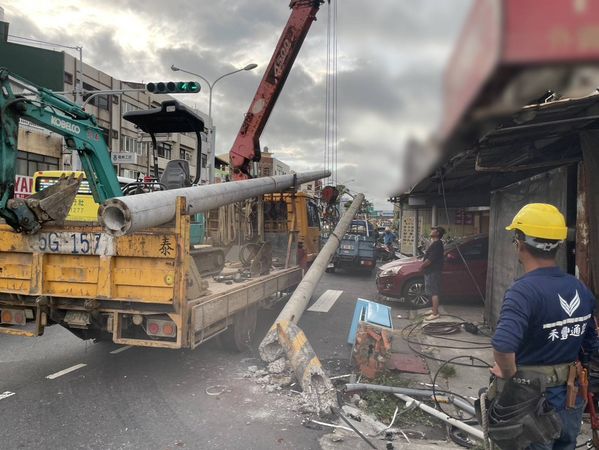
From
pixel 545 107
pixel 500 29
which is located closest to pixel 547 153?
pixel 545 107

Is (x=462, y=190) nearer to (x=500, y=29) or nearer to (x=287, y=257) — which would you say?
(x=287, y=257)

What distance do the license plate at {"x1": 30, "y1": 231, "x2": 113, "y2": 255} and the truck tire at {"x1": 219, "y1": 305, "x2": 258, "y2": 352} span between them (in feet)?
6.95

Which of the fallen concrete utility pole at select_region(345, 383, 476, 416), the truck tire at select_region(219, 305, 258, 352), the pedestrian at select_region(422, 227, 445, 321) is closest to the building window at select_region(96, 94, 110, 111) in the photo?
the pedestrian at select_region(422, 227, 445, 321)

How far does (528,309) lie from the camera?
91.1 inches

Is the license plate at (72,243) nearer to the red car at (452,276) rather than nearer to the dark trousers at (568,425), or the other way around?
the dark trousers at (568,425)

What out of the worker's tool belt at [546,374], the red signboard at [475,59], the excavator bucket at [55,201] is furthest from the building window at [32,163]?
the red signboard at [475,59]

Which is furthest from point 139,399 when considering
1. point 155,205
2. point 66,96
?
point 66,96

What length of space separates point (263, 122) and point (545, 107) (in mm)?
7831

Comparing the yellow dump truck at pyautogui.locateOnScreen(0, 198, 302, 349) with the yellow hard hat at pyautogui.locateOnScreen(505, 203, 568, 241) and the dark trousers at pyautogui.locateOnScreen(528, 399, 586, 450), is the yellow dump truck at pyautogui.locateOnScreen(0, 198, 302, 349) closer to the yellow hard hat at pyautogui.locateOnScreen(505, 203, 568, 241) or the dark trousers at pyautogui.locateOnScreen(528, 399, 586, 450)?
the yellow hard hat at pyautogui.locateOnScreen(505, 203, 568, 241)

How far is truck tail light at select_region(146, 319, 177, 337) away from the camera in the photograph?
4461 millimetres

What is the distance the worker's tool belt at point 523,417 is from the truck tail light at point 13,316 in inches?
194

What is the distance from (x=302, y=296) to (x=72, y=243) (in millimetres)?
3332

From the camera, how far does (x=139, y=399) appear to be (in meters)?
4.66

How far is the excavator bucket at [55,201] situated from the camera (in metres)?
4.79
